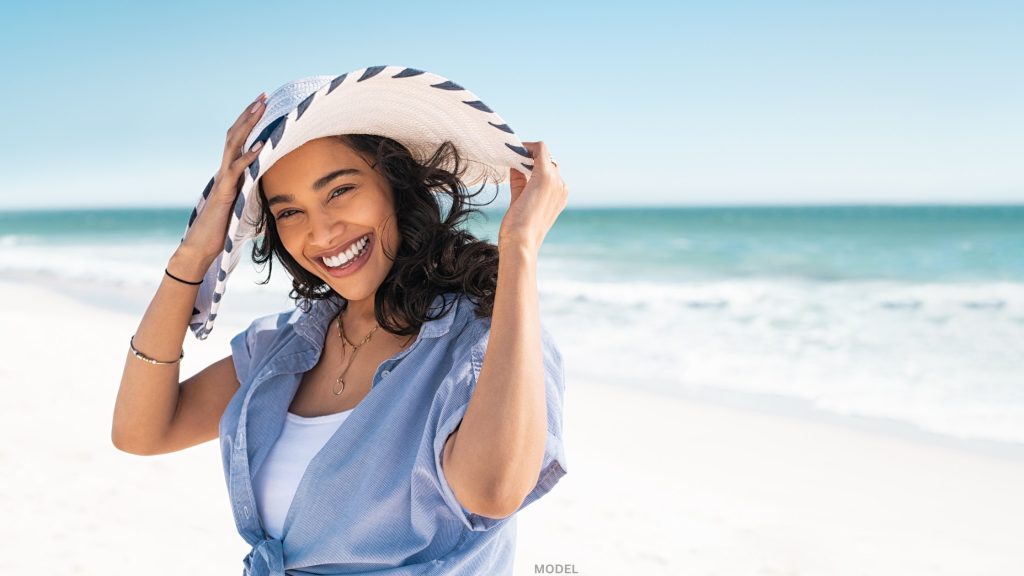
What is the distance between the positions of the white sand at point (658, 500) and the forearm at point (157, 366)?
1.75 m

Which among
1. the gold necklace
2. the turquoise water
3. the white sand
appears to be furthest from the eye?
the turquoise water

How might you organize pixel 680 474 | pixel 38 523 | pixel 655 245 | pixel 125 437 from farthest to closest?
pixel 655 245, pixel 680 474, pixel 38 523, pixel 125 437

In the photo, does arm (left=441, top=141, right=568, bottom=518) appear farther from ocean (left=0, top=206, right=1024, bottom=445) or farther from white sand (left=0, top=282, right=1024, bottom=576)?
white sand (left=0, top=282, right=1024, bottom=576)

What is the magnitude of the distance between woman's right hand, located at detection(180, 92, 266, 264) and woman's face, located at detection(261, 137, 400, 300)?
79 millimetres

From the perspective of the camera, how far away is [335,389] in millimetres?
1902

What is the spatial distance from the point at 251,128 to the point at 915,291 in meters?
13.7

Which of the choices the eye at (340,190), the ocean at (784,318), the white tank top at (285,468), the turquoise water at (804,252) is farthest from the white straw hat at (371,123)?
the turquoise water at (804,252)

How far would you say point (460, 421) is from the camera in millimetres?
1469

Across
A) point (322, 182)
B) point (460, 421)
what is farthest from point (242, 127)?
point (460, 421)

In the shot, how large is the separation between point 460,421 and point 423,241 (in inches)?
21.1

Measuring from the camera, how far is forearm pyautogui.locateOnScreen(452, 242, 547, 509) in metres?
1.37

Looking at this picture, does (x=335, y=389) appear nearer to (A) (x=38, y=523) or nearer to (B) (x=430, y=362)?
(B) (x=430, y=362)

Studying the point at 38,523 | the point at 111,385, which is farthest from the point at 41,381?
the point at 38,523

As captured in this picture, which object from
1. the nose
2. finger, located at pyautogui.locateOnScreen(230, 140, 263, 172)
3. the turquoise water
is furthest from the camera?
the turquoise water
